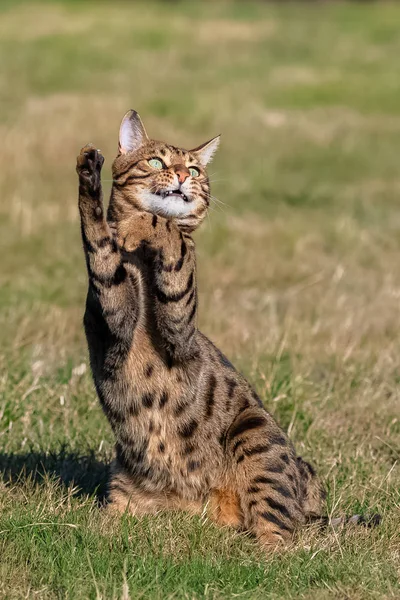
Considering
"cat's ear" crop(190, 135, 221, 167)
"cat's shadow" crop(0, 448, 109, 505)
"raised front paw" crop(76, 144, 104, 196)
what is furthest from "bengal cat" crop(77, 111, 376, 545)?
"cat's shadow" crop(0, 448, 109, 505)

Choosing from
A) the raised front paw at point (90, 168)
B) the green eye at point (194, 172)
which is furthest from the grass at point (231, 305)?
the raised front paw at point (90, 168)

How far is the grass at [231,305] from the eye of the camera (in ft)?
13.5

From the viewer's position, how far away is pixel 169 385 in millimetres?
4637

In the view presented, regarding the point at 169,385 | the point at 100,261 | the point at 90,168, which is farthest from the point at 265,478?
the point at 90,168

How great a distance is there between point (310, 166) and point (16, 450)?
32.4 feet

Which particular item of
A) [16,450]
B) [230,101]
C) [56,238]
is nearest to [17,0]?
[230,101]

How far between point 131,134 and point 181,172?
391 millimetres

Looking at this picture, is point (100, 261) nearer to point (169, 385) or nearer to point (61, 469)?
point (169, 385)

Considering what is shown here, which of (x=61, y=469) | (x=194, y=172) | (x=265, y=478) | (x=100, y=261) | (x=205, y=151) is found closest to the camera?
(x=100, y=261)

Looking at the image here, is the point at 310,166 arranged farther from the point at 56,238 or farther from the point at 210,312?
the point at 210,312

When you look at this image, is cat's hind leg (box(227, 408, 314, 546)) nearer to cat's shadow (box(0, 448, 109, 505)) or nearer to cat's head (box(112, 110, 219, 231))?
cat's shadow (box(0, 448, 109, 505))

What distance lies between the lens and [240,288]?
9266 mm

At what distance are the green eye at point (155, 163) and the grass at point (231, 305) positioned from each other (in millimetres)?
783

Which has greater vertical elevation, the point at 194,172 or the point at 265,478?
the point at 194,172
